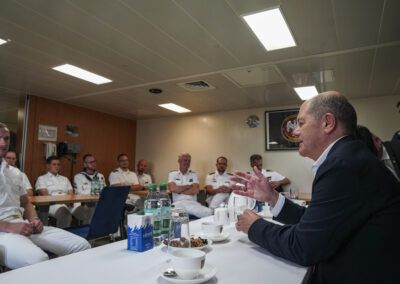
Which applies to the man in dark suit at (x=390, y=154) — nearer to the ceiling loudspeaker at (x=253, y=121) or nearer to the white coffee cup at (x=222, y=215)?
the white coffee cup at (x=222, y=215)

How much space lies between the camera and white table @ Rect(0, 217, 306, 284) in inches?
34.9

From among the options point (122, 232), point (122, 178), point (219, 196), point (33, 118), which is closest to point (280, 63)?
point (219, 196)

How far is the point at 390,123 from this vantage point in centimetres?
513

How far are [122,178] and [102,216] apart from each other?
338 cm

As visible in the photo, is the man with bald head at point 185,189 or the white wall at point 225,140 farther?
the white wall at point 225,140

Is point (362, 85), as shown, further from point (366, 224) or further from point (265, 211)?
point (366, 224)

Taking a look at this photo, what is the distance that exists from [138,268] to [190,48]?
2776 mm

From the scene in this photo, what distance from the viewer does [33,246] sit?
1672 millimetres

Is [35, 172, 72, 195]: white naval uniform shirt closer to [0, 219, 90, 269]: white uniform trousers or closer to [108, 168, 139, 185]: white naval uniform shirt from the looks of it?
[108, 168, 139, 185]: white naval uniform shirt

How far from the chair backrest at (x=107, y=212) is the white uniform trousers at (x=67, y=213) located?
4.60 ft

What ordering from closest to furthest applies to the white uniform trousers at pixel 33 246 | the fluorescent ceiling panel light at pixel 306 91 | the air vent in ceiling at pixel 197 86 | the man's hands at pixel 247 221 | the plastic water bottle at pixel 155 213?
the man's hands at pixel 247 221 → the plastic water bottle at pixel 155 213 → the white uniform trousers at pixel 33 246 → the air vent in ceiling at pixel 197 86 → the fluorescent ceiling panel light at pixel 306 91

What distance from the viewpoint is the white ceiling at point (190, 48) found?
2529 mm

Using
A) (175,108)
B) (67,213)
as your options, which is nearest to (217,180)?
(175,108)

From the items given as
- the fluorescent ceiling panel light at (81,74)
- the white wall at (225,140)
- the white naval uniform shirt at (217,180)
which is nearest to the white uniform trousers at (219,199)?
the white naval uniform shirt at (217,180)
